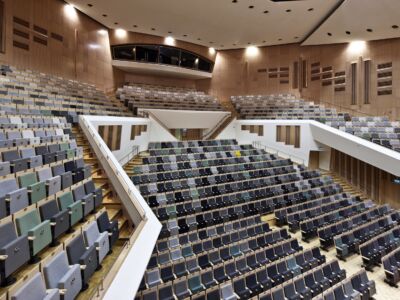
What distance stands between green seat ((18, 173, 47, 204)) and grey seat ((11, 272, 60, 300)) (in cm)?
102

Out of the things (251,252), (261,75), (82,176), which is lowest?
(251,252)

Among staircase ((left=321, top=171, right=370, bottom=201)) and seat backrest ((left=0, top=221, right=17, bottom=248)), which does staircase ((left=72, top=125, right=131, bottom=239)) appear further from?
staircase ((left=321, top=171, right=370, bottom=201))

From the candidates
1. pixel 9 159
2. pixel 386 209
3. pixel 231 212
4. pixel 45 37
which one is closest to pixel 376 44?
pixel 386 209

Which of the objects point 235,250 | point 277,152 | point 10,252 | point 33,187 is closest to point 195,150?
point 277,152

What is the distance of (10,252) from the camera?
141 cm

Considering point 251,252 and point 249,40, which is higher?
point 249,40

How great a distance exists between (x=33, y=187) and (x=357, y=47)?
837 centimetres

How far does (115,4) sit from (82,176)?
16.2 ft

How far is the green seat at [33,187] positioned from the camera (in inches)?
83.5

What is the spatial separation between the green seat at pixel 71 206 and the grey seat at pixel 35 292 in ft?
2.78

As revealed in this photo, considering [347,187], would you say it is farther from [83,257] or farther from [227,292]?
[83,257]

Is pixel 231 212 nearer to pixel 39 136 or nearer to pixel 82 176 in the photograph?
pixel 82 176

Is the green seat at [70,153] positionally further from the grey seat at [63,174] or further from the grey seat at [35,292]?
the grey seat at [35,292]

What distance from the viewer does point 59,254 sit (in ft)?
4.92
